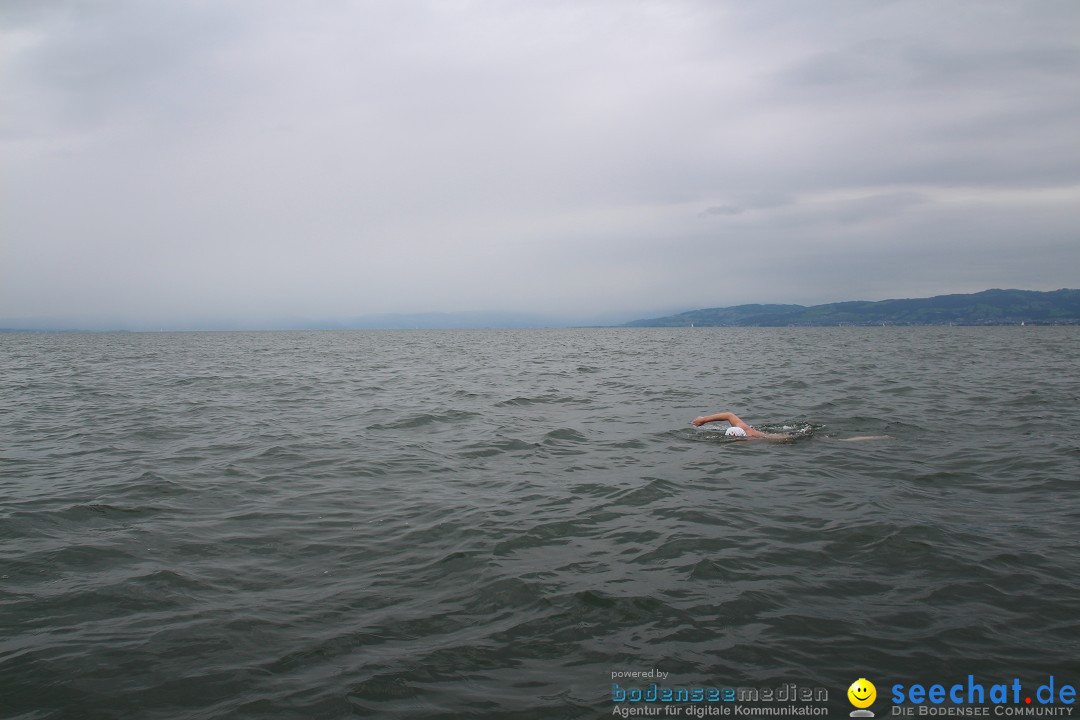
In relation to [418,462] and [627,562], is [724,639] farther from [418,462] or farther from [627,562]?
[418,462]

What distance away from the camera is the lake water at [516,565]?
469cm

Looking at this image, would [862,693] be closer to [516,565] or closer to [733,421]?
[516,565]

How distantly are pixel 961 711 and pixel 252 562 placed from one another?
736 centimetres

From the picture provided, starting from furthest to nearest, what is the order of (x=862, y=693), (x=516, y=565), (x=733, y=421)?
1. (x=733, y=421)
2. (x=516, y=565)
3. (x=862, y=693)

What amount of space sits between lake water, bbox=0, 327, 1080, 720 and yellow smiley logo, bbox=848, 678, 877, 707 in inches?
3.1

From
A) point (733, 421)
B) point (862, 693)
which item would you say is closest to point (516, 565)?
point (862, 693)

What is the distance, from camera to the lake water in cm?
469

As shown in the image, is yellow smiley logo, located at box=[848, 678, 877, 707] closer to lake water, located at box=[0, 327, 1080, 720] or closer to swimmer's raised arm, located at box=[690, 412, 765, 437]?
lake water, located at box=[0, 327, 1080, 720]

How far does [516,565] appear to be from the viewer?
689 centimetres

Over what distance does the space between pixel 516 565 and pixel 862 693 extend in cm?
372

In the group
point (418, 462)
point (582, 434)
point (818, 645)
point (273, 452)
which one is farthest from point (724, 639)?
point (273, 452)

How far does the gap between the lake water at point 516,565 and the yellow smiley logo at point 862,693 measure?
78mm

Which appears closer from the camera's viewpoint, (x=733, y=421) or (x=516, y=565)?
(x=516, y=565)

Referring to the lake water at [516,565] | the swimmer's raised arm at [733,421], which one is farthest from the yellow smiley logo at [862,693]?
the swimmer's raised arm at [733,421]
